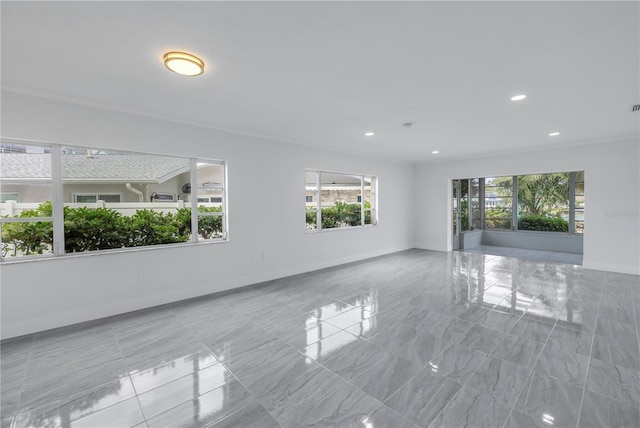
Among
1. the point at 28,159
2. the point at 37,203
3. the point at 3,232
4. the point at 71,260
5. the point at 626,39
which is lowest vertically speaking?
the point at 71,260

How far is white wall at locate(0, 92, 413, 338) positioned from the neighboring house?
0.21m

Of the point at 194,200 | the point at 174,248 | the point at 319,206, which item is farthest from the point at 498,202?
the point at 174,248

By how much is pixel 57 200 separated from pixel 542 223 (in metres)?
11.8

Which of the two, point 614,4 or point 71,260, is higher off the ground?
point 614,4

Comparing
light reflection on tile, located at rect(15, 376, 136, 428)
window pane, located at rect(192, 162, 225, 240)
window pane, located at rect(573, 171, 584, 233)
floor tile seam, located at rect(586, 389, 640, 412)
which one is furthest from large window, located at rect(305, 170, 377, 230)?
window pane, located at rect(573, 171, 584, 233)

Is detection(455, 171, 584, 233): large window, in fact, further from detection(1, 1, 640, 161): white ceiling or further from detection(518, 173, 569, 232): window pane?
detection(1, 1, 640, 161): white ceiling

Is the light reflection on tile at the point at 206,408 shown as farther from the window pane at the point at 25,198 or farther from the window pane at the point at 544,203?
the window pane at the point at 544,203

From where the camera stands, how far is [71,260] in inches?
126

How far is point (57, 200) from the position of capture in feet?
10.4

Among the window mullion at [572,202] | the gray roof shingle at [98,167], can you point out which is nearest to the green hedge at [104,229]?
the gray roof shingle at [98,167]

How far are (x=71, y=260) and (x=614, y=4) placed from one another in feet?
17.3

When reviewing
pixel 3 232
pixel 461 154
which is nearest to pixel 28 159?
pixel 3 232

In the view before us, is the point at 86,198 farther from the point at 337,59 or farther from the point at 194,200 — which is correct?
the point at 337,59

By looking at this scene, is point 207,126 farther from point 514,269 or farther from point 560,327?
point 514,269
